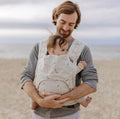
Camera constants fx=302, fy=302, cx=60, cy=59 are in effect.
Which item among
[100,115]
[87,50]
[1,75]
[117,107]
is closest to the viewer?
[87,50]

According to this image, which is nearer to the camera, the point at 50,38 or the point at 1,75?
the point at 50,38

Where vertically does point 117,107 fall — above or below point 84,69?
below

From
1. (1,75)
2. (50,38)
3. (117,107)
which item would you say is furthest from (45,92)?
(1,75)

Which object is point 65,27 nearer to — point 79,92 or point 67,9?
point 67,9

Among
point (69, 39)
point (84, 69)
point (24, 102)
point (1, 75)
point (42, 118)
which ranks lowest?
point (1, 75)

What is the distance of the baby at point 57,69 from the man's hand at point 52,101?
0.14 ft

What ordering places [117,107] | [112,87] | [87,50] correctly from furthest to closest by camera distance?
[112,87]
[117,107]
[87,50]

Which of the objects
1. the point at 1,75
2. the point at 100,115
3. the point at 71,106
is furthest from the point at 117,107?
the point at 1,75

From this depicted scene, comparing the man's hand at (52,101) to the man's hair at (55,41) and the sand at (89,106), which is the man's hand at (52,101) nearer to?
the man's hair at (55,41)

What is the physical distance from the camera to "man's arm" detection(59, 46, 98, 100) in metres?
2.21

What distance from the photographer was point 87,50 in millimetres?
2320

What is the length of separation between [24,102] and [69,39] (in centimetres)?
640

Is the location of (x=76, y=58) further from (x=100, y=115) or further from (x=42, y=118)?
(x=100, y=115)

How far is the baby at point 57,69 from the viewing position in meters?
2.19
